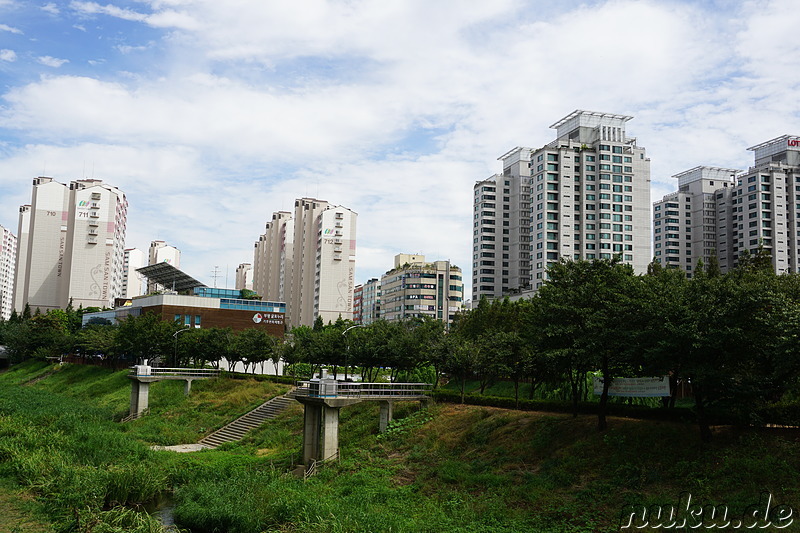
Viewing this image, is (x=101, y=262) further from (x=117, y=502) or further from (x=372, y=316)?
(x=117, y=502)

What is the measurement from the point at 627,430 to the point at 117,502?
2432cm

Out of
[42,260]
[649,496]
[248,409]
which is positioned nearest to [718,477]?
[649,496]

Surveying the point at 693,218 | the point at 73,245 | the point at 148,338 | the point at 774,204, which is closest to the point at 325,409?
the point at 148,338

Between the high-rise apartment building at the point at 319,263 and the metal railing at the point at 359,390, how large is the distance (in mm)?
112422

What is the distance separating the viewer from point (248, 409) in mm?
55656

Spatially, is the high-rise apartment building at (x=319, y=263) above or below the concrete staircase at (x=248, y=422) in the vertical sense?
above

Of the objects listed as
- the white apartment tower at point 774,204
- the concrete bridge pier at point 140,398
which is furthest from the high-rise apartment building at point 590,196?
the concrete bridge pier at point 140,398

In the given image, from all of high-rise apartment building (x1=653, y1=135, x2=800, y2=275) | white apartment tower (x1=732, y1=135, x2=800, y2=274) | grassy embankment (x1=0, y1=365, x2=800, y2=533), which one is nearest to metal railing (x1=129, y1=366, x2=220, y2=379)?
grassy embankment (x1=0, y1=365, x2=800, y2=533)

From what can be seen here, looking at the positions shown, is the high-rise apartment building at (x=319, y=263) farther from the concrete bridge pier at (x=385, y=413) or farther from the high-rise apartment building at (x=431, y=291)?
the concrete bridge pier at (x=385, y=413)

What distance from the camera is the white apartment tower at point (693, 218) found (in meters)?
148

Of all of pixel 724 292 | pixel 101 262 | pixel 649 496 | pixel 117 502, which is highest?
pixel 101 262

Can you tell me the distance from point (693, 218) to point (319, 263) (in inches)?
3413

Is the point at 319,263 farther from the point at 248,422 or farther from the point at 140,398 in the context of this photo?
the point at 248,422

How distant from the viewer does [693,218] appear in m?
151
